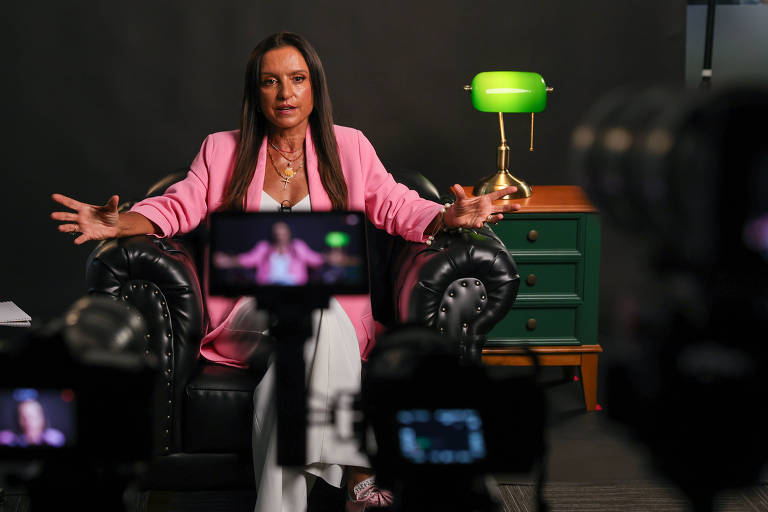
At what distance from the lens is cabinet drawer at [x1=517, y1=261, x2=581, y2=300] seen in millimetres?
2809

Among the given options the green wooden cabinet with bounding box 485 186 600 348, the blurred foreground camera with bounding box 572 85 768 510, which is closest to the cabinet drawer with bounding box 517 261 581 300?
the green wooden cabinet with bounding box 485 186 600 348

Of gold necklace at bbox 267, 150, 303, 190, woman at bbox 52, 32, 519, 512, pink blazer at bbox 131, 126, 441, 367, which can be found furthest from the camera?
gold necklace at bbox 267, 150, 303, 190

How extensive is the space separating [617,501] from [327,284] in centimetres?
165

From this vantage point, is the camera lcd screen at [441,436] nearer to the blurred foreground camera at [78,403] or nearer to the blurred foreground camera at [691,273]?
the blurred foreground camera at [691,273]

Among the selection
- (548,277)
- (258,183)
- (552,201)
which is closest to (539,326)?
(548,277)

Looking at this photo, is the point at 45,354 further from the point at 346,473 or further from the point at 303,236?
the point at 346,473

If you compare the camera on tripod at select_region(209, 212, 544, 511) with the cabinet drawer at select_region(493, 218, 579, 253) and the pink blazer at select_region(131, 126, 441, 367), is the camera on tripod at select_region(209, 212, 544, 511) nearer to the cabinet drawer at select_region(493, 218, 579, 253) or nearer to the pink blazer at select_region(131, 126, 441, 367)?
the pink blazer at select_region(131, 126, 441, 367)

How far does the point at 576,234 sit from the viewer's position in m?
2.80

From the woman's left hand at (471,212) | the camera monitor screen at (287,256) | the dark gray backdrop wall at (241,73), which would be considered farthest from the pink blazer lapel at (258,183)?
Result: the camera monitor screen at (287,256)

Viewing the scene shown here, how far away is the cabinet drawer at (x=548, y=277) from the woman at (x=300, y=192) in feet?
2.01

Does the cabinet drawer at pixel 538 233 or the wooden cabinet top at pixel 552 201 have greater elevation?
the wooden cabinet top at pixel 552 201

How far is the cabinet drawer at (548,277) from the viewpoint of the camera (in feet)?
9.21

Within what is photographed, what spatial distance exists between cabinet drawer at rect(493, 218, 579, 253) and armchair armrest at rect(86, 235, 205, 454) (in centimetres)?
113

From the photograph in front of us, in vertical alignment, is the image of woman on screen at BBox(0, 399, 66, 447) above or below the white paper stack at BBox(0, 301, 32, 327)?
above
